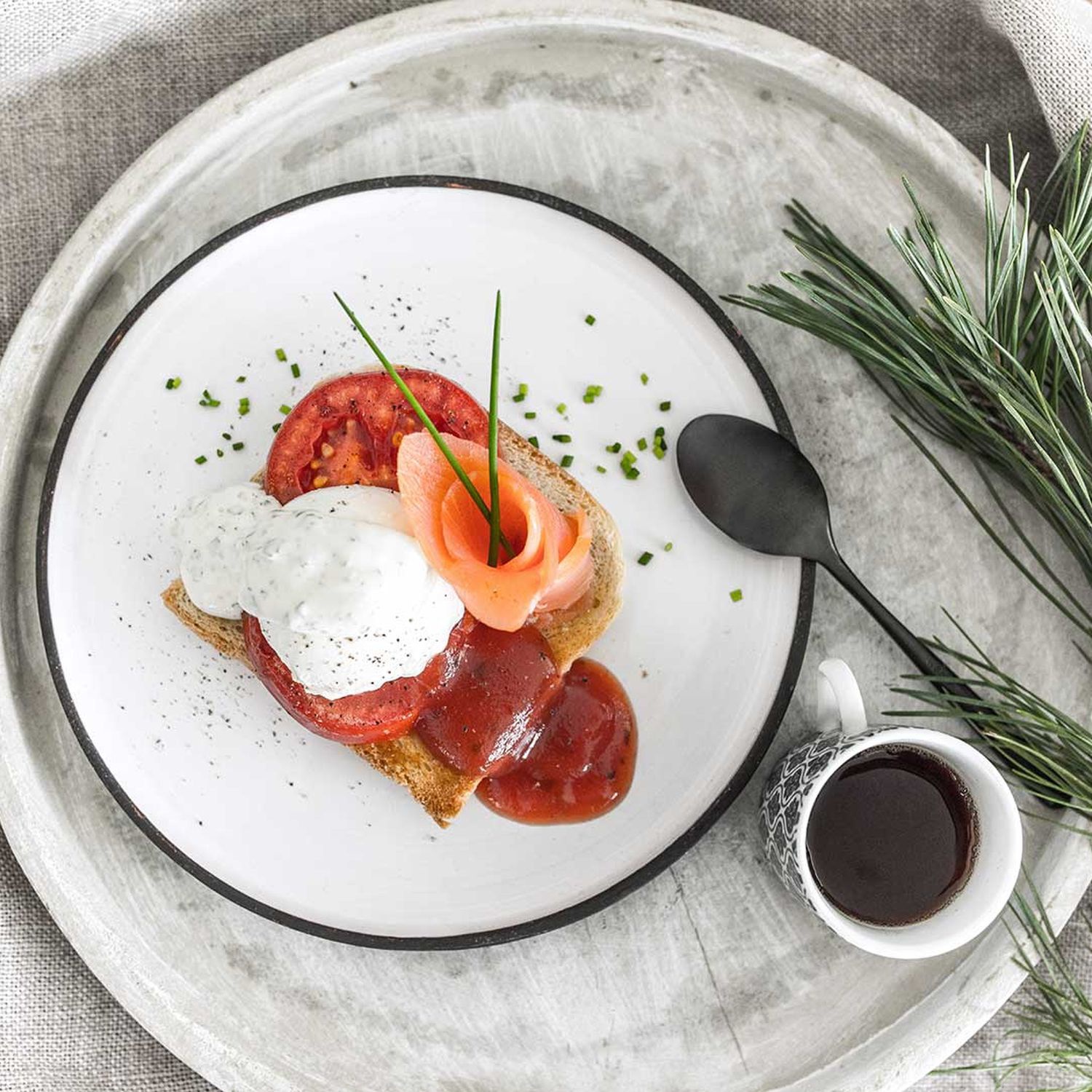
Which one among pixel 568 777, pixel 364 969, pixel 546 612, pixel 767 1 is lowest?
pixel 364 969

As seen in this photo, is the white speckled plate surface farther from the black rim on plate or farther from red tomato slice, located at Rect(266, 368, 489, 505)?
red tomato slice, located at Rect(266, 368, 489, 505)

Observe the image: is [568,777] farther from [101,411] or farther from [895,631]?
[101,411]

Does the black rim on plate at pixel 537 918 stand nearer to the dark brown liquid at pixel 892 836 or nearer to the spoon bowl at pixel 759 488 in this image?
the spoon bowl at pixel 759 488

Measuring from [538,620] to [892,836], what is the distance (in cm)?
70

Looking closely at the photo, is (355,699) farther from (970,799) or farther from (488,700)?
(970,799)

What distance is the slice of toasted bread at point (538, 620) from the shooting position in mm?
1777

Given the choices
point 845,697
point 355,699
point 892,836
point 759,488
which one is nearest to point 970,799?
point 892,836

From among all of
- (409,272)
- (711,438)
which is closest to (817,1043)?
(711,438)

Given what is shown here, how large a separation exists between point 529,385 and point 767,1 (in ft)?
3.08

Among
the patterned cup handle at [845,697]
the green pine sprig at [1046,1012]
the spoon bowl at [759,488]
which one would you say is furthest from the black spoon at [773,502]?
the green pine sprig at [1046,1012]

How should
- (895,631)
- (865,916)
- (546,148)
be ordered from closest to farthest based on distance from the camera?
1. (865,916)
2. (895,631)
3. (546,148)

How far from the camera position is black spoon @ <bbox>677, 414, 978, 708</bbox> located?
177 cm

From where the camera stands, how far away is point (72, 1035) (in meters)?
2.01

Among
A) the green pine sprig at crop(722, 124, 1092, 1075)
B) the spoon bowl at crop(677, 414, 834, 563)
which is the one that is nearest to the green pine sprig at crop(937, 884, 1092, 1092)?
the green pine sprig at crop(722, 124, 1092, 1075)
